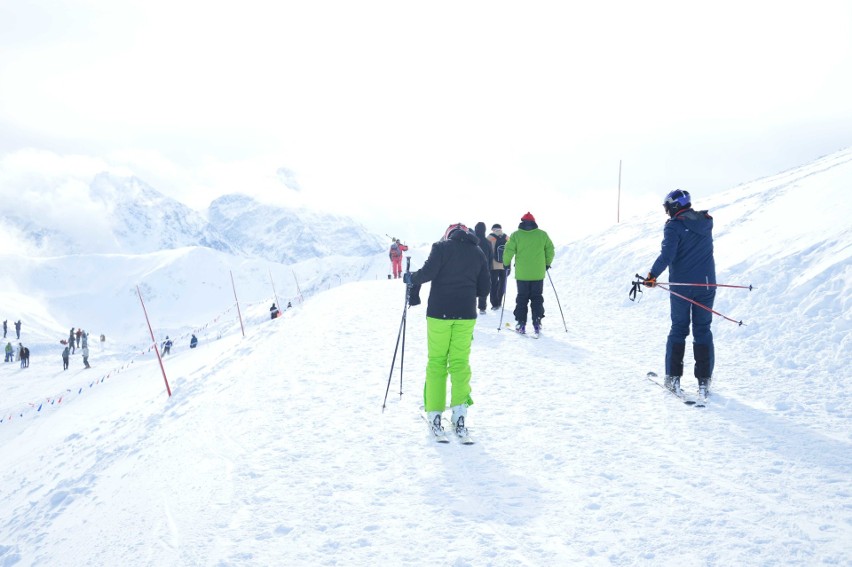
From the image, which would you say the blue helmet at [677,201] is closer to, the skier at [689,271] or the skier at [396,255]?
the skier at [689,271]

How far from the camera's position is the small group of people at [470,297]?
5949 mm

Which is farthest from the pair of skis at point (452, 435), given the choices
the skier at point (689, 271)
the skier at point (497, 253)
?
the skier at point (497, 253)

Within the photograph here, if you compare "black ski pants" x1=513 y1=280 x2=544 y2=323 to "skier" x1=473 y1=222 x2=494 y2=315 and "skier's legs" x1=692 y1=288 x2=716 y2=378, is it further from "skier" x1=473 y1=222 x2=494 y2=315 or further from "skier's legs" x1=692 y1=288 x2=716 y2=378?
"skier's legs" x1=692 y1=288 x2=716 y2=378

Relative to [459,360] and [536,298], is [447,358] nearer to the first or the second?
[459,360]

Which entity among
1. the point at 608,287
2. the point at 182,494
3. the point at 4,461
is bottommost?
the point at 4,461

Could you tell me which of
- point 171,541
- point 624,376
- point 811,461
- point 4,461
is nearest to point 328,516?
point 171,541

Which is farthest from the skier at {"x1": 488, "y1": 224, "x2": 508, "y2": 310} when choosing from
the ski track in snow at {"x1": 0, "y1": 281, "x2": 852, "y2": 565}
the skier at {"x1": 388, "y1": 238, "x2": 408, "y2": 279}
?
the skier at {"x1": 388, "y1": 238, "x2": 408, "y2": 279}

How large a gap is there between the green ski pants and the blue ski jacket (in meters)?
2.56

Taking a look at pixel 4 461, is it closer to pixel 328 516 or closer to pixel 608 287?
pixel 328 516

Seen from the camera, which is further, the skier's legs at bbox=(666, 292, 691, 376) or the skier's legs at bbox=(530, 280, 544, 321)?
the skier's legs at bbox=(530, 280, 544, 321)

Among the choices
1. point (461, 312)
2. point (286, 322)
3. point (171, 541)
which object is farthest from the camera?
point (286, 322)

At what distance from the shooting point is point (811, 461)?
16.1 feet

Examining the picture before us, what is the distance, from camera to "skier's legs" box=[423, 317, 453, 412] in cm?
593

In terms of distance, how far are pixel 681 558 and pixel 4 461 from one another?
54.0 ft
